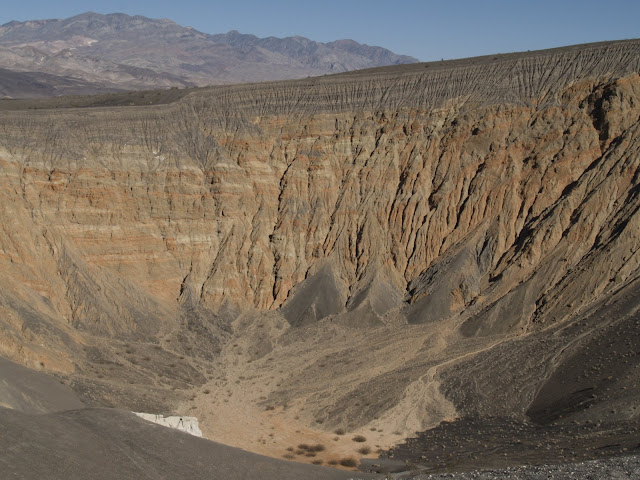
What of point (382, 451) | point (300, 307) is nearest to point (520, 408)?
point (382, 451)

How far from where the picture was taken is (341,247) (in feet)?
159

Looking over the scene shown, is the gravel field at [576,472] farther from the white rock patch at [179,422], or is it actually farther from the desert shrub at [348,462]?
the white rock patch at [179,422]

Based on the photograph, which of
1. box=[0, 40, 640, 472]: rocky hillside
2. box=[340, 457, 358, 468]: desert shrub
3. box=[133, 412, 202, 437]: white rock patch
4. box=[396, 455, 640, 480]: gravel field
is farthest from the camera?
box=[0, 40, 640, 472]: rocky hillside

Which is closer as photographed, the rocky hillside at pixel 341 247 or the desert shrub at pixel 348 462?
the desert shrub at pixel 348 462

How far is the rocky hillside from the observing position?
1432 inches

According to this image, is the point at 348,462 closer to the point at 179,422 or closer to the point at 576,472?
the point at 179,422

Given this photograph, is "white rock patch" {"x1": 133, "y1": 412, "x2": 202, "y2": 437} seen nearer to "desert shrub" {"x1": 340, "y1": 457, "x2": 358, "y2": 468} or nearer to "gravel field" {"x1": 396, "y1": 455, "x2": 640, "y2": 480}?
"desert shrub" {"x1": 340, "y1": 457, "x2": 358, "y2": 468}

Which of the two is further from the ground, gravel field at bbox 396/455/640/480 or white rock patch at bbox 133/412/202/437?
gravel field at bbox 396/455/640/480

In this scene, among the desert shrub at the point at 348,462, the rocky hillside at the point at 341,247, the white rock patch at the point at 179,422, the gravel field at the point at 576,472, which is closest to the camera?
the gravel field at the point at 576,472

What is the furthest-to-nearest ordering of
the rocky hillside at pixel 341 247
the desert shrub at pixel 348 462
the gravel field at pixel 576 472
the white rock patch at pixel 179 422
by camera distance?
the rocky hillside at pixel 341 247
the white rock patch at pixel 179 422
the desert shrub at pixel 348 462
the gravel field at pixel 576 472

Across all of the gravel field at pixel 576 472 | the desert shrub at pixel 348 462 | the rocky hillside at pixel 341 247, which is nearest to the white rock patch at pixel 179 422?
the rocky hillside at pixel 341 247

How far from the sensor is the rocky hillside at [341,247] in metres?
36.4

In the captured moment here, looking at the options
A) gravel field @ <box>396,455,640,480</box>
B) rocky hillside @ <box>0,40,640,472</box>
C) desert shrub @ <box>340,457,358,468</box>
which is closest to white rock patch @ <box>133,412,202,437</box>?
rocky hillside @ <box>0,40,640,472</box>

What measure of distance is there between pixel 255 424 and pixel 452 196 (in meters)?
21.0
